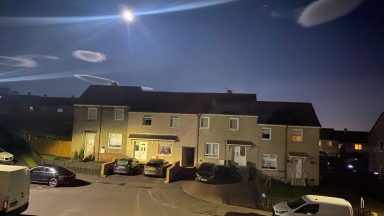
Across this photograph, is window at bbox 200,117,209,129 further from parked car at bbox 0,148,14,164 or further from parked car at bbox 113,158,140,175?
parked car at bbox 0,148,14,164

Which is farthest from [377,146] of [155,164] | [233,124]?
[155,164]

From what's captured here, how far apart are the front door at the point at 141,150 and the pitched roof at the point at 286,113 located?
1275 cm

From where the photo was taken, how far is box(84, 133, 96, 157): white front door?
3852cm

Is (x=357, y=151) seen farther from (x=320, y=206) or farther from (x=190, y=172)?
(x=320, y=206)

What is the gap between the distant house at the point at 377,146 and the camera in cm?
5028

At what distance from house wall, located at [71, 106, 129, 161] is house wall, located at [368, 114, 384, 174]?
35493 mm

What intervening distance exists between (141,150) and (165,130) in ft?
11.1

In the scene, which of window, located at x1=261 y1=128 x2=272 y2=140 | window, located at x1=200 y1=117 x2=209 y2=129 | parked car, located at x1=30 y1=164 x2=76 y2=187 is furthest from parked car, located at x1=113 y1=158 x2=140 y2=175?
window, located at x1=261 y1=128 x2=272 y2=140

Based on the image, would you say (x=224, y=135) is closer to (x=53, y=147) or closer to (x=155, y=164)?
(x=155, y=164)

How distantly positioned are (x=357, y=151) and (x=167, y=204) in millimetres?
63964

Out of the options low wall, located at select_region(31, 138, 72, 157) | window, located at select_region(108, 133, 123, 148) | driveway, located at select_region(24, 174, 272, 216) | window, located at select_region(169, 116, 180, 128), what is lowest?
driveway, located at select_region(24, 174, 272, 216)

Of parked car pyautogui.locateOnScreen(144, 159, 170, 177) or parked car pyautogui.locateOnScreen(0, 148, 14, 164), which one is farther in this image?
parked car pyautogui.locateOnScreen(144, 159, 170, 177)

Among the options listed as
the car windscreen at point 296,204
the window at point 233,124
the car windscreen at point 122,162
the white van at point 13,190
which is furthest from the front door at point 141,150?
the white van at point 13,190

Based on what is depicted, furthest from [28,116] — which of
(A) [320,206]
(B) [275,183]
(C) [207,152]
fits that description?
(A) [320,206]
